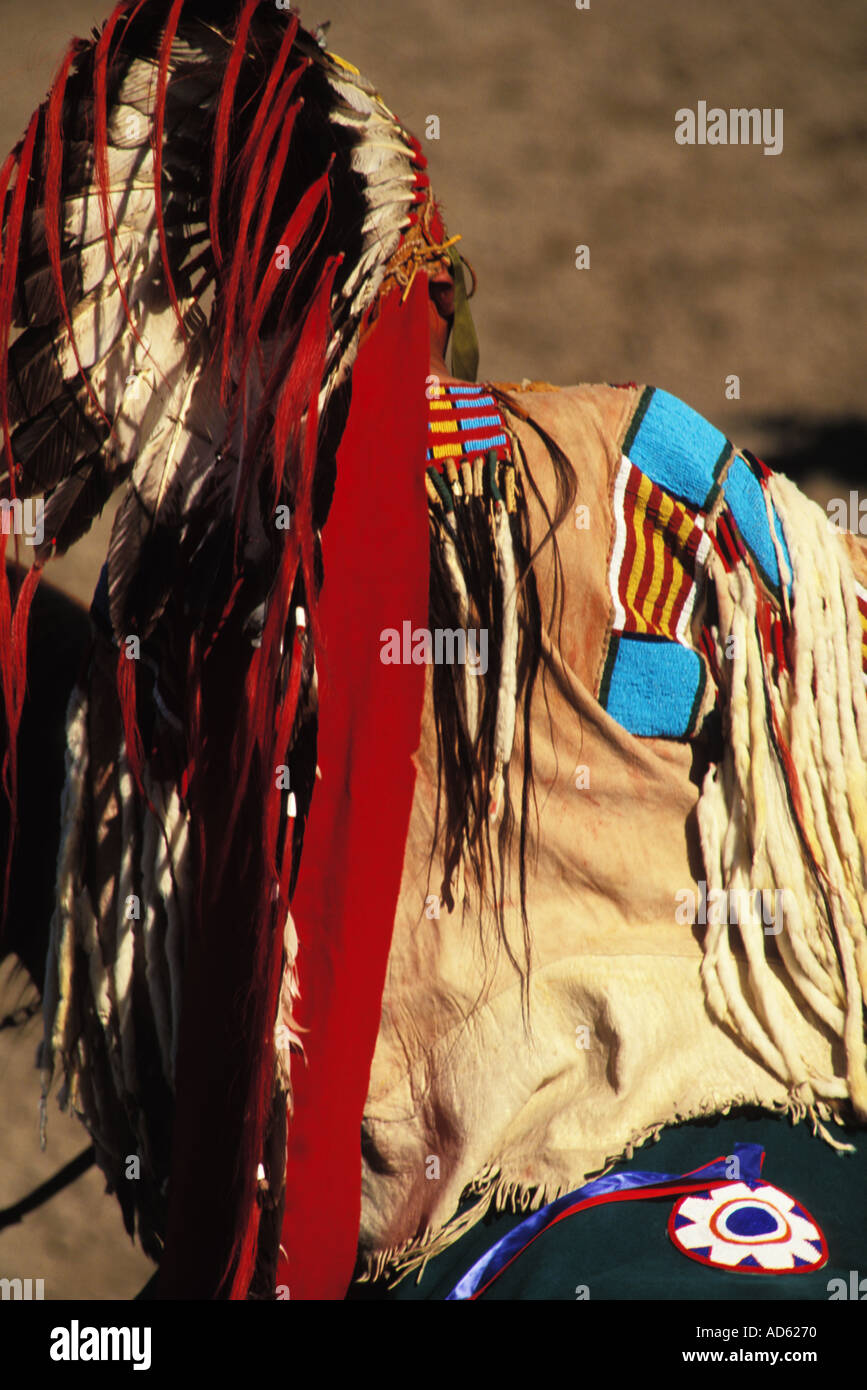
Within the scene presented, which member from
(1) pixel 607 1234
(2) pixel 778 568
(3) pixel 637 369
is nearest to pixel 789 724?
(2) pixel 778 568

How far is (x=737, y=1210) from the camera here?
832mm

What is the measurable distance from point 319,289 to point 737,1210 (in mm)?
727

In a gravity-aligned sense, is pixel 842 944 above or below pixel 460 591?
below

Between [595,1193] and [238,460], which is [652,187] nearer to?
[238,460]

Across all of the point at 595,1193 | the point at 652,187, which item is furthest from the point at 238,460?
the point at 652,187

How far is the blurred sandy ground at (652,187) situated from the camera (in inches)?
77.2

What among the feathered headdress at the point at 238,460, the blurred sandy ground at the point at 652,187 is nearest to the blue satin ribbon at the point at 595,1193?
the feathered headdress at the point at 238,460

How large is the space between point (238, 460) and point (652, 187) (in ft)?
4.79

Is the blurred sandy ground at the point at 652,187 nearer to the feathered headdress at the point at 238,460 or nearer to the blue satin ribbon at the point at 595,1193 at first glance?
the feathered headdress at the point at 238,460

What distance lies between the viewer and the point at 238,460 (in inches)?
32.9

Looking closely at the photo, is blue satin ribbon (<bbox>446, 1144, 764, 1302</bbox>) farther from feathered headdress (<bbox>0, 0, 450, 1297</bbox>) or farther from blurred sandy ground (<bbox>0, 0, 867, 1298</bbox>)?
blurred sandy ground (<bbox>0, 0, 867, 1298</bbox>)

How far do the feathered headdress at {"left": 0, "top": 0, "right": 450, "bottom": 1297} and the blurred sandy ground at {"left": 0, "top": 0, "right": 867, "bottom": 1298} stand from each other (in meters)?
1.14

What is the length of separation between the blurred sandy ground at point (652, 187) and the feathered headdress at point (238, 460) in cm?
114

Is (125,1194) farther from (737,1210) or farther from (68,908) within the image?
(737,1210)
